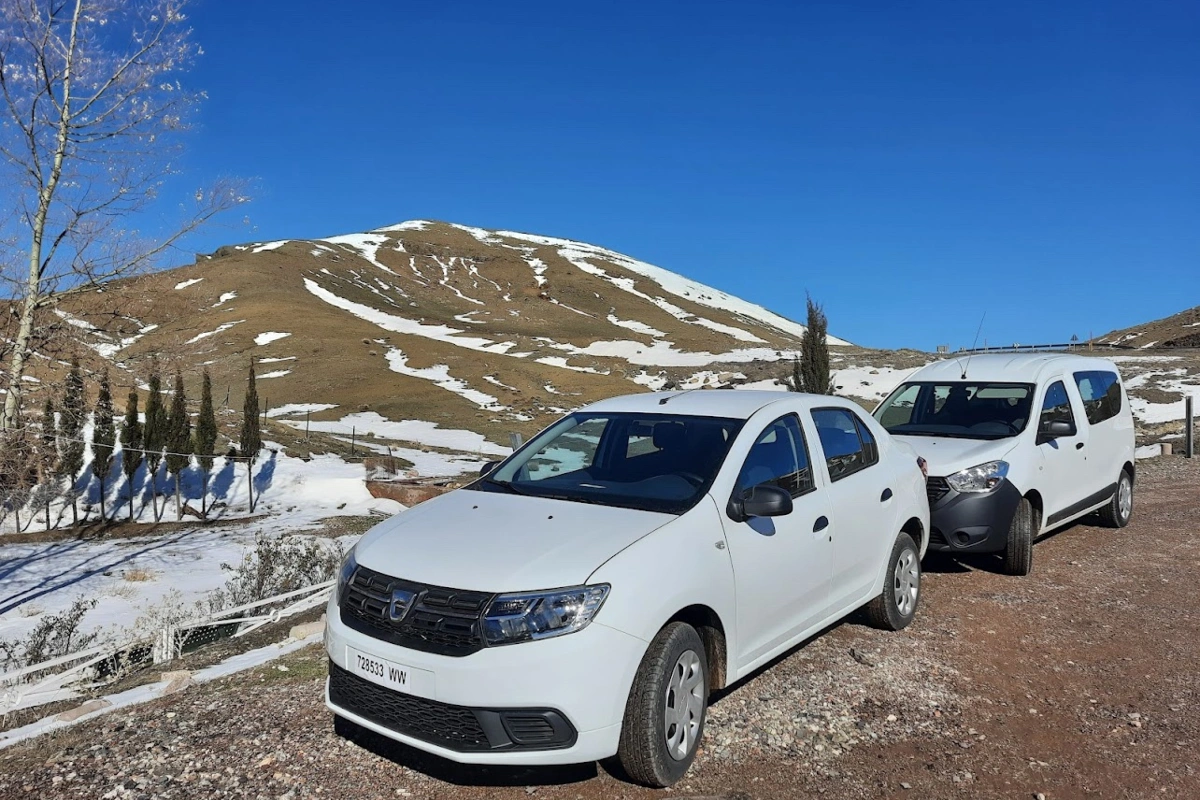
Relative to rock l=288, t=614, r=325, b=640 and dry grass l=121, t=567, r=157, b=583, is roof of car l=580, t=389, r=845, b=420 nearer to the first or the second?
rock l=288, t=614, r=325, b=640

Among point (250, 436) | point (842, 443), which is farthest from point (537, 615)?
point (250, 436)

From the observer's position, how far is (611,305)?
120 meters

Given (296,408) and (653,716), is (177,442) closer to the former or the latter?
(653,716)

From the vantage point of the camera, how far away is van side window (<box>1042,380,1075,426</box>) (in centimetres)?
776

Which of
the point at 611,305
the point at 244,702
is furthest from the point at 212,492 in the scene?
the point at 611,305

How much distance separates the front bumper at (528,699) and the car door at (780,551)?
90 cm

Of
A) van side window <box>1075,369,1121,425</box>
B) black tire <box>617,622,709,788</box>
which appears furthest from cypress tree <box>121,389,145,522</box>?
black tire <box>617,622,709,788</box>

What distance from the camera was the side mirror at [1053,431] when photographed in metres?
7.44

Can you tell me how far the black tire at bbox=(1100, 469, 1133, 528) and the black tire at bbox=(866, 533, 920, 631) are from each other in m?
4.55

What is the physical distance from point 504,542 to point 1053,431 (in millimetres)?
6056

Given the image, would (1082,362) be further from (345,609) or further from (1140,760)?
(345,609)

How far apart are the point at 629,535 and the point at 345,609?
1349 mm

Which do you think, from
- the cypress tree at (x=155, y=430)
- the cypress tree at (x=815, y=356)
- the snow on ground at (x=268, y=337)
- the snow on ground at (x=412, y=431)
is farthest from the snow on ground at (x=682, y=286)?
the cypress tree at (x=155, y=430)

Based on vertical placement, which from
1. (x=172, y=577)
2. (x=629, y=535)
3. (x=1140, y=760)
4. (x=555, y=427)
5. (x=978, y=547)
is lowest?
(x=172, y=577)
